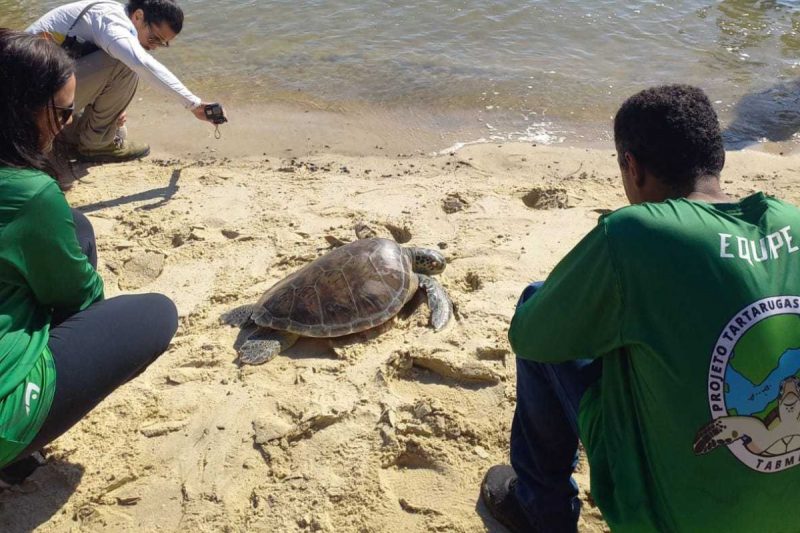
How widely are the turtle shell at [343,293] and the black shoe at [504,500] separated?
4.13ft

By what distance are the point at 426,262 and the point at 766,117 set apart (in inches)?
198

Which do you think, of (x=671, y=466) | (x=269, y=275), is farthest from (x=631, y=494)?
(x=269, y=275)

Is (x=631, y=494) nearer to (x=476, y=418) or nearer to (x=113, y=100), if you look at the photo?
(x=476, y=418)

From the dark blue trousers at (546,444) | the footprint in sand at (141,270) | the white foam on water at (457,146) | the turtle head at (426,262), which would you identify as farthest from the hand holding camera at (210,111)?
the dark blue trousers at (546,444)

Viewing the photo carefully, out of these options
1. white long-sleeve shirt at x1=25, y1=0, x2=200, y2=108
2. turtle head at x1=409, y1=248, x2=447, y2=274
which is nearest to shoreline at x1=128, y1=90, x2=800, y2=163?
white long-sleeve shirt at x1=25, y1=0, x2=200, y2=108

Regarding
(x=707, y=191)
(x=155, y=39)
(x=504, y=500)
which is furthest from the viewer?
(x=155, y=39)

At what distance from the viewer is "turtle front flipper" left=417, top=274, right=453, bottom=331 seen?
3.53 meters

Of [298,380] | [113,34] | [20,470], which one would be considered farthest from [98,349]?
[113,34]

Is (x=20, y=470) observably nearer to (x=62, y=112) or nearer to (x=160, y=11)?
(x=62, y=112)

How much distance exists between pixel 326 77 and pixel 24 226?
20.1ft

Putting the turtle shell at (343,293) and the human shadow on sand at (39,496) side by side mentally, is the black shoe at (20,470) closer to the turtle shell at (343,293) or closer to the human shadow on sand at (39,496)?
the human shadow on sand at (39,496)

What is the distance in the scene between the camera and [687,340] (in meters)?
1.53

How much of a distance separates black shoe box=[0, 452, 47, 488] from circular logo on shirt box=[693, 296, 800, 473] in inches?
99.1

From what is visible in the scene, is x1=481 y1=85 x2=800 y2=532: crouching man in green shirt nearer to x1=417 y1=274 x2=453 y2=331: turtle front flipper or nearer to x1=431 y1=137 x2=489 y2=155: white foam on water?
x1=417 y1=274 x2=453 y2=331: turtle front flipper
